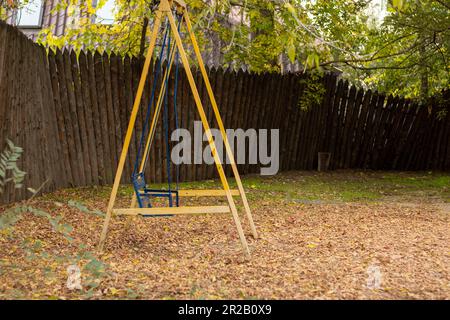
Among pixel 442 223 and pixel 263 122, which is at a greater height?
pixel 263 122

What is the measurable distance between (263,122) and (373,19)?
2.96 m

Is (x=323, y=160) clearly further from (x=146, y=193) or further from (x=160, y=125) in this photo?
(x=146, y=193)

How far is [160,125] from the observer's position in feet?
29.3

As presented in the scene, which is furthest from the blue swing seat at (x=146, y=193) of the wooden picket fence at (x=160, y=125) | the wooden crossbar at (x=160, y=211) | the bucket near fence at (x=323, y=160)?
the bucket near fence at (x=323, y=160)

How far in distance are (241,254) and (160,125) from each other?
4367 mm

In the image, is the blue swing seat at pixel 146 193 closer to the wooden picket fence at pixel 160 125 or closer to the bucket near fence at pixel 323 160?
the wooden picket fence at pixel 160 125

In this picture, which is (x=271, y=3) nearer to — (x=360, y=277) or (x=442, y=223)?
(x=442, y=223)

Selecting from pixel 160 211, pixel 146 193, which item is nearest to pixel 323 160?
pixel 146 193

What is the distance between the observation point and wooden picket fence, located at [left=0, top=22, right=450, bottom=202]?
6.91 m

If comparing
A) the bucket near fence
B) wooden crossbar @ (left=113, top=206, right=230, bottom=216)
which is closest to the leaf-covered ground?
wooden crossbar @ (left=113, top=206, right=230, bottom=216)

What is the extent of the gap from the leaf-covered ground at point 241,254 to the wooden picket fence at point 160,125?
0.53 meters

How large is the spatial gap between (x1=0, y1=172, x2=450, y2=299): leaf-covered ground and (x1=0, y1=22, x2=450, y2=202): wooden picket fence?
0.53m
